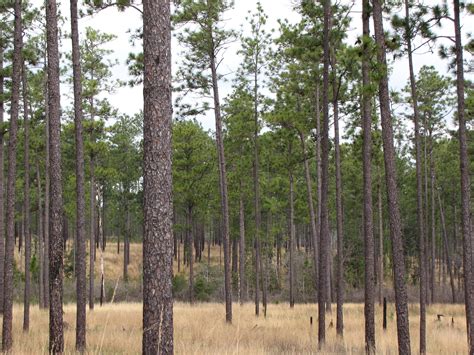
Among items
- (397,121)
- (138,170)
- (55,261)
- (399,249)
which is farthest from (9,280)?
(138,170)

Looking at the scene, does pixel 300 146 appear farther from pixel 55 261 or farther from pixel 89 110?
pixel 55 261

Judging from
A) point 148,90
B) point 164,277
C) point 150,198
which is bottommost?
point 164,277

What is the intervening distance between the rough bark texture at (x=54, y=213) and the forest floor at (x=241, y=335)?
70 centimetres

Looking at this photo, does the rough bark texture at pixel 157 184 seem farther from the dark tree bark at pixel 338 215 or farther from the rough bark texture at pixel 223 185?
the rough bark texture at pixel 223 185

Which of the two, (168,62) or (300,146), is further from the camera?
(300,146)

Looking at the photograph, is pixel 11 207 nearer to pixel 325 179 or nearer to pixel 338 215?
pixel 325 179

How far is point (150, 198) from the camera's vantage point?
5.30 m

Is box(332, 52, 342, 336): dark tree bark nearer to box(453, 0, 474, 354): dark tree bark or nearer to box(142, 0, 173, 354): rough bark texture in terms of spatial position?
box(453, 0, 474, 354): dark tree bark

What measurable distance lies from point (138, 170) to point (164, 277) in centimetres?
3665

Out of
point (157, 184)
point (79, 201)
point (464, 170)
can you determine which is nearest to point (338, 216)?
point (464, 170)

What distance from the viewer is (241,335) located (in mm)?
13664

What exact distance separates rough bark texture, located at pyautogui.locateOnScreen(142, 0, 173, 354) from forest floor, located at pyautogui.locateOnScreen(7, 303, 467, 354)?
4731mm

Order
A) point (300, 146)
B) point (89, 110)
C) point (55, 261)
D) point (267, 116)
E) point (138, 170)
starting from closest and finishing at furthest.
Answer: point (55, 261), point (267, 116), point (89, 110), point (300, 146), point (138, 170)

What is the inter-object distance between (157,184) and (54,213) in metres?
4.77
